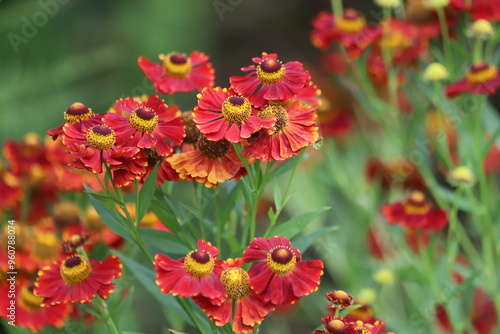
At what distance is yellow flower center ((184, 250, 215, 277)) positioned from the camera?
0.62 m

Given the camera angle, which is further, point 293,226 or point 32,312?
point 32,312

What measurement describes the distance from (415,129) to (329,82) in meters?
1.33

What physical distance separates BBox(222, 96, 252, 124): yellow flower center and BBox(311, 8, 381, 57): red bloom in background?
626 mm

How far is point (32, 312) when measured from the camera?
91cm

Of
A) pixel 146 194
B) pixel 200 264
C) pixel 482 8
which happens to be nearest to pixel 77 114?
pixel 146 194

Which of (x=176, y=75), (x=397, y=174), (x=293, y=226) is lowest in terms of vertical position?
(x=293, y=226)

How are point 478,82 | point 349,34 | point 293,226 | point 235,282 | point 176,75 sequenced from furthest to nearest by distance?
point 349,34
point 478,82
point 176,75
point 293,226
point 235,282

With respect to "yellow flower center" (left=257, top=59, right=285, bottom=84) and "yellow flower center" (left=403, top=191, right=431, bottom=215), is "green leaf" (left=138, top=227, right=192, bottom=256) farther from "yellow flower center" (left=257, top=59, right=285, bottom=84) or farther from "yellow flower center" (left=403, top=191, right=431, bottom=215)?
"yellow flower center" (left=403, top=191, right=431, bottom=215)

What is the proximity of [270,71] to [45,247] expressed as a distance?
462mm

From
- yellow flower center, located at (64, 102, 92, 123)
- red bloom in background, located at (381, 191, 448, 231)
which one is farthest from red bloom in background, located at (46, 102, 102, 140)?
red bloom in background, located at (381, 191, 448, 231)

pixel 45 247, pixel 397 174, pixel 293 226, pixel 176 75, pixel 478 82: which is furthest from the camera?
pixel 397 174

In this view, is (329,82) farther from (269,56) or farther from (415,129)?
(269,56)

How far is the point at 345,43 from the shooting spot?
127cm

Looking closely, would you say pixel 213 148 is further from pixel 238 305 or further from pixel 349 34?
pixel 349 34
